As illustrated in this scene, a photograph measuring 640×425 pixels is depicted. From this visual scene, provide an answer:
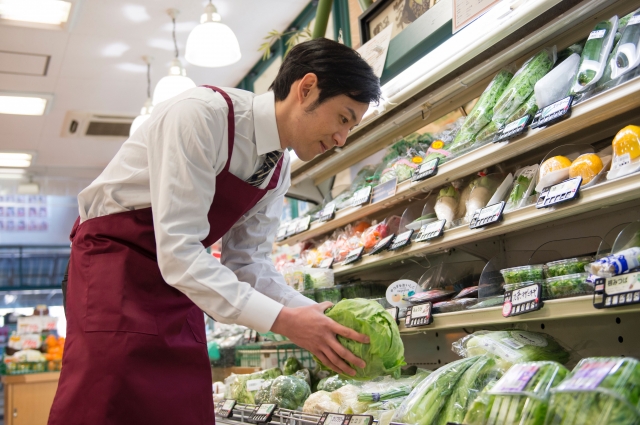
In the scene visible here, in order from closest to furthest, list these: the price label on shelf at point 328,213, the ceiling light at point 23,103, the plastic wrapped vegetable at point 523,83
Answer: the plastic wrapped vegetable at point 523,83, the price label on shelf at point 328,213, the ceiling light at point 23,103

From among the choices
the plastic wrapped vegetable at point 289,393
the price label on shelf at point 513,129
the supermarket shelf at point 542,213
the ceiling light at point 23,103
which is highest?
the ceiling light at point 23,103

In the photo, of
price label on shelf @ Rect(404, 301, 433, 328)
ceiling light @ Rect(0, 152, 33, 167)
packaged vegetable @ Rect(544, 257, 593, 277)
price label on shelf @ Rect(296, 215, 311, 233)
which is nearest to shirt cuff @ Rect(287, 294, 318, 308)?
price label on shelf @ Rect(404, 301, 433, 328)

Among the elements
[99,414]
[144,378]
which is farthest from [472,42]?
[99,414]

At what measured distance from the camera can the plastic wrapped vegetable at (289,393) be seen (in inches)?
107

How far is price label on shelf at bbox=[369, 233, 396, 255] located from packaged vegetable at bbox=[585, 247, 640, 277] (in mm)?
1150

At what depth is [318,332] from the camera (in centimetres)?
160

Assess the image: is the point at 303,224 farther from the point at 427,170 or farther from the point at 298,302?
the point at 298,302

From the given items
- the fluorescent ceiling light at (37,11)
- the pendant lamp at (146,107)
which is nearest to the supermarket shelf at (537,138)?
the pendant lamp at (146,107)

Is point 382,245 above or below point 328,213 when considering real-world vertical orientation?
below

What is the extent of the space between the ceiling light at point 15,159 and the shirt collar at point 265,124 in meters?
7.38

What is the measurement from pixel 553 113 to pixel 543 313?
593 millimetres

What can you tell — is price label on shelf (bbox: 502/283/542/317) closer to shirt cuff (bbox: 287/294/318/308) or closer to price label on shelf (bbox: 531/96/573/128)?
price label on shelf (bbox: 531/96/573/128)

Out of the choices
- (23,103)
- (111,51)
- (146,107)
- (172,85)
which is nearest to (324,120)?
(172,85)

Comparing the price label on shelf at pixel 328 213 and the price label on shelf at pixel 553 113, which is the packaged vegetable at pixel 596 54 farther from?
the price label on shelf at pixel 328 213
